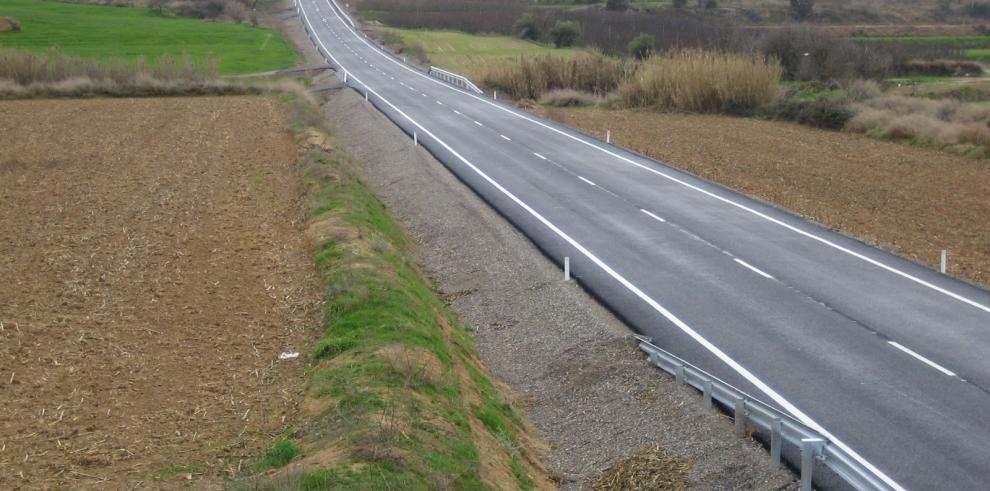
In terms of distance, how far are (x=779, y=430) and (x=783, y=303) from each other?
6.79 metres

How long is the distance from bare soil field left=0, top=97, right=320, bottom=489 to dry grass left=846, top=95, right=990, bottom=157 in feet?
77.0

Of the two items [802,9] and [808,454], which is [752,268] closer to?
[808,454]

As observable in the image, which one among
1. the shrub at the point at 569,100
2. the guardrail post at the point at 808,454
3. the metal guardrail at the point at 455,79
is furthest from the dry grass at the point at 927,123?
the guardrail post at the point at 808,454

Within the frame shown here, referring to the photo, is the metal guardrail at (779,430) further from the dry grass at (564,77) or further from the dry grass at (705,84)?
the dry grass at (564,77)

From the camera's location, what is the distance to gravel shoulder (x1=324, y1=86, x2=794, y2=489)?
1234 cm

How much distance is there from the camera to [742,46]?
65.2 metres

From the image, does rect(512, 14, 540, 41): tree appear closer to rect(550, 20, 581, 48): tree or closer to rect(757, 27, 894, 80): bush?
rect(550, 20, 581, 48): tree

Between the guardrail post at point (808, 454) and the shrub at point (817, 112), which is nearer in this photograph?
the guardrail post at point (808, 454)

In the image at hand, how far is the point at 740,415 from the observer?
1216cm

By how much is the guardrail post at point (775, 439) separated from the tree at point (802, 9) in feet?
363

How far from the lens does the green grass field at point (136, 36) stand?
229 feet

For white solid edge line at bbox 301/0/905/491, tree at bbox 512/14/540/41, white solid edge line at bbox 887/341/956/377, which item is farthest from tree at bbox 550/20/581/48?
A: white solid edge line at bbox 887/341/956/377

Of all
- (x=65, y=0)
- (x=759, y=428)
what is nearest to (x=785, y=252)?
(x=759, y=428)

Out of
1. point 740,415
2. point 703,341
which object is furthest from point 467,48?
point 740,415
